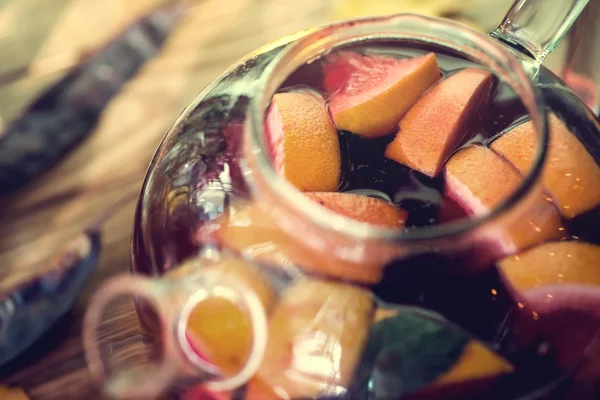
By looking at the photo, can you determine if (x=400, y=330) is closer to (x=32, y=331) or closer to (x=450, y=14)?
(x=32, y=331)

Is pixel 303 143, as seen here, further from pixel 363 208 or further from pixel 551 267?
pixel 551 267

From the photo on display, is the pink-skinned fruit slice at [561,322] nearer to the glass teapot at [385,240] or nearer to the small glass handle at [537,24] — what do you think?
the glass teapot at [385,240]

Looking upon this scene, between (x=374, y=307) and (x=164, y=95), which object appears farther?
(x=164, y=95)

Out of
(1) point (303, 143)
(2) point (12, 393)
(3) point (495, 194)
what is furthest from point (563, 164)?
(2) point (12, 393)

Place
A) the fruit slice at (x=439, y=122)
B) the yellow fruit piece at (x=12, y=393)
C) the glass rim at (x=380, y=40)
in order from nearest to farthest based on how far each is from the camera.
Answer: the glass rim at (x=380, y=40)
the fruit slice at (x=439, y=122)
the yellow fruit piece at (x=12, y=393)

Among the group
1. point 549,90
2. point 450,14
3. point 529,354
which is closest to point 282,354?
point 529,354

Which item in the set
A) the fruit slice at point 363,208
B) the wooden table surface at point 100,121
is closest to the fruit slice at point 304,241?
the fruit slice at point 363,208

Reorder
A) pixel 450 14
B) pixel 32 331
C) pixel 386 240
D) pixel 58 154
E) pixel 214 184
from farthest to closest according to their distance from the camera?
pixel 450 14 → pixel 58 154 → pixel 32 331 → pixel 214 184 → pixel 386 240

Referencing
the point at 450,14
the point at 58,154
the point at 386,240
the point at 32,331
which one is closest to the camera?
the point at 386,240
